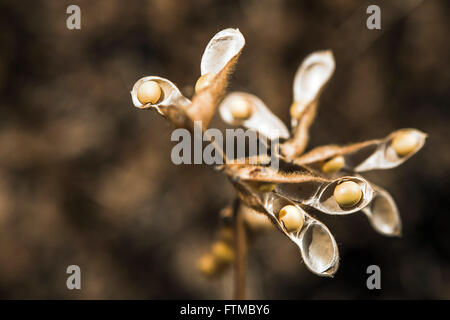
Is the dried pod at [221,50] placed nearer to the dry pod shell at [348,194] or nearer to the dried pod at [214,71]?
the dried pod at [214,71]

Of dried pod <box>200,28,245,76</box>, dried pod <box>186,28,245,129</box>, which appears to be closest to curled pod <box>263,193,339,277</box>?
dried pod <box>186,28,245,129</box>

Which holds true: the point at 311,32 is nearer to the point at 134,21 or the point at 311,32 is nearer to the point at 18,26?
the point at 134,21

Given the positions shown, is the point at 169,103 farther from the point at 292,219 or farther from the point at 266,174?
the point at 292,219

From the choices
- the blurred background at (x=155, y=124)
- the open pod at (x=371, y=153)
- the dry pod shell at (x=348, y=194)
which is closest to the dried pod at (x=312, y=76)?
the open pod at (x=371, y=153)

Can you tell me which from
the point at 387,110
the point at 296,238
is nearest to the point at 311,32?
the point at 387,110

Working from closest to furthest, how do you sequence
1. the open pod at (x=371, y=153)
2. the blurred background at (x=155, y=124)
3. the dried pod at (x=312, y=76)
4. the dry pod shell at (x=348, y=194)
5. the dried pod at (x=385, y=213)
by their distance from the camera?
the dry pod shell at (x=348, y=194) < the open pod at (x=371, y=153) < the dried pod at (x=385, y=213) < the dried pod at (x=312, y=76) < the blurred background at (x=155, y=124)

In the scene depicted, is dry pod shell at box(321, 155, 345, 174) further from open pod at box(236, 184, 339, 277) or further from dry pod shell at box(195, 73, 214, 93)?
dry pod shell at box(195, 73, 214, 93)

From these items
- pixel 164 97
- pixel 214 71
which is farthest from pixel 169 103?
pixel 214 71
